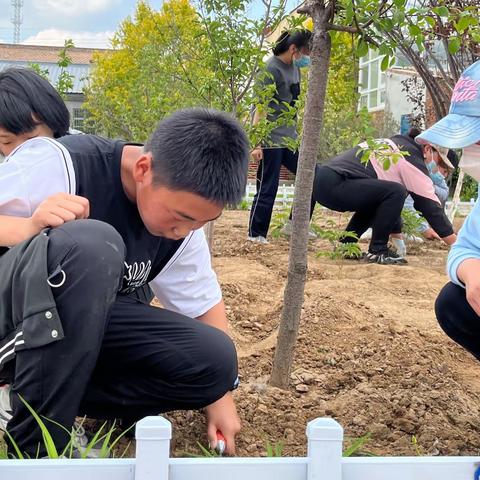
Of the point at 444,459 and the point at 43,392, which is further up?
the point at 444,459

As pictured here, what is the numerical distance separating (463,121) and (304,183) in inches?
19.9

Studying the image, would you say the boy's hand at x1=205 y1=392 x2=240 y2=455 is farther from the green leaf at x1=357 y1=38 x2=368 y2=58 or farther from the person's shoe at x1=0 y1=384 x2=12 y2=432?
the green leaf at x1=357 y1=38 x2=368 y2=58

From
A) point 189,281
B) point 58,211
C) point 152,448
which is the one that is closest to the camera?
point 152,448

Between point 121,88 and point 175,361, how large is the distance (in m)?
15.8

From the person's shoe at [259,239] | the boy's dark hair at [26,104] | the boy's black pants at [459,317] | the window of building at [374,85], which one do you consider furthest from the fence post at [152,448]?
the window of building at [374,85]

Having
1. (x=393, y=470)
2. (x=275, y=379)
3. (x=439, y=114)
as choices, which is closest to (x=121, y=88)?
(x=439, y=114)

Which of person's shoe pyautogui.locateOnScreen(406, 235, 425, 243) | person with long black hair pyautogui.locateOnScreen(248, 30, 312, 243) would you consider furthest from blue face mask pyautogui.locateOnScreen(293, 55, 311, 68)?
person's shoe pyautogui.locateOnScreen(406, 235, 425, 243)

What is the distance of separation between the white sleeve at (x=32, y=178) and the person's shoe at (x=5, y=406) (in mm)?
432

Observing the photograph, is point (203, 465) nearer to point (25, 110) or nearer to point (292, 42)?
point (25, 110)

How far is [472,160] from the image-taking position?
1.98 metres

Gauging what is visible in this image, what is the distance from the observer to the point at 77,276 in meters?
1.49

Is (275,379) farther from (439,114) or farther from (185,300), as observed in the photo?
(439,114)

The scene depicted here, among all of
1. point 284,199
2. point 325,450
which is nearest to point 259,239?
point 325,450

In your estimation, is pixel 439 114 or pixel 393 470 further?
pixel 439 114
